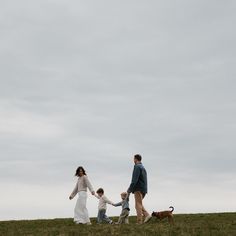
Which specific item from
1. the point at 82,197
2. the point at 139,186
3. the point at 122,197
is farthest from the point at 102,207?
the point at 139,186

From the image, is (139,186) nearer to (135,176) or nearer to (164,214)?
(135,176)

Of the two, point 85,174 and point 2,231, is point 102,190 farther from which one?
point 2,231

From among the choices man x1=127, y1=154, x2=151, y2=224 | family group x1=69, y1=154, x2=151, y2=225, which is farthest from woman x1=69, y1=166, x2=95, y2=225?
man x1=127, y1=154, x2=151, y2=224

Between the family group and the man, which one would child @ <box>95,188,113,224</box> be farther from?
the man

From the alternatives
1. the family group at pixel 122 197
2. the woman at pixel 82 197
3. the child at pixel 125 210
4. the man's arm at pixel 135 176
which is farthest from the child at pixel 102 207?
the man's arm at pixel 135 176

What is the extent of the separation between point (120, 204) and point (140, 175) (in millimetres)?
2252

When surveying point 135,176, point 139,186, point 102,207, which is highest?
point 135,176

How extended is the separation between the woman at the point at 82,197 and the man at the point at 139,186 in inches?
89.7

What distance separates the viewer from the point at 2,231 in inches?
892

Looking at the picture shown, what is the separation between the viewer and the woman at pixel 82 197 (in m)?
25.8

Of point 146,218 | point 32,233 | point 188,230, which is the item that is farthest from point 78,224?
point 188,230

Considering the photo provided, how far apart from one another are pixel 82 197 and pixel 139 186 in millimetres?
3180

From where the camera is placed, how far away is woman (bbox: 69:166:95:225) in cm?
2578

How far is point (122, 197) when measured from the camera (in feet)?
83.8
